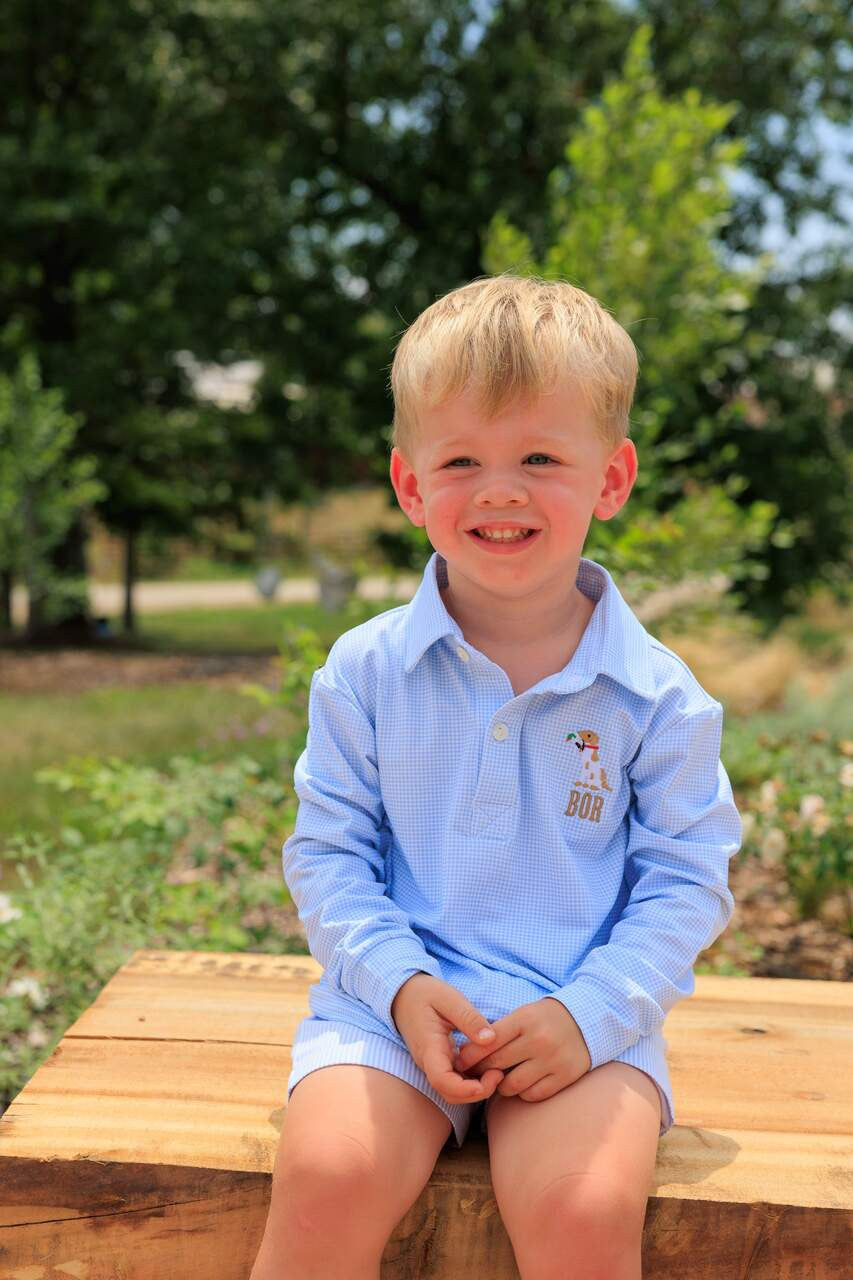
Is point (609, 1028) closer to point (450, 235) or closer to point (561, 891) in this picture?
point (561, 891)

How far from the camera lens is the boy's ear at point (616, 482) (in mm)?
1804

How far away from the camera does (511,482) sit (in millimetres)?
1668

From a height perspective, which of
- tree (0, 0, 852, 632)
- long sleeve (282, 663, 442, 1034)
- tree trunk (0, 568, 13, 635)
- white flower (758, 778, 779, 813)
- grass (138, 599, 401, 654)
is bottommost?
grass (138, 599, 401, 654)

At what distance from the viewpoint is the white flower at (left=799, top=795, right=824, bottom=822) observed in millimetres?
3281

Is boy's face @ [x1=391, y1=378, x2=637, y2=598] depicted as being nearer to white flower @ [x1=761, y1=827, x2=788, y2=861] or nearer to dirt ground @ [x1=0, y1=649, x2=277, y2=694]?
white flower @ [x1=761, y1=827, x2=788, y2=861]

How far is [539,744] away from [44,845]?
1.68m

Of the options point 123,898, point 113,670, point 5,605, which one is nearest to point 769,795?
point 123,898

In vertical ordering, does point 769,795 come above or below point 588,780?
below

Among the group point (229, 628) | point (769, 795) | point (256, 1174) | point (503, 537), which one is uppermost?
point (503, 537)

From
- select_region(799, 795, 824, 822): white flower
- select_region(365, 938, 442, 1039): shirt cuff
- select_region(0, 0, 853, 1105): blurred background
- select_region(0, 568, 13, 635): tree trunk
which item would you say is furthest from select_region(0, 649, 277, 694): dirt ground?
select_region(365, 938, 442, 1039): shirt cuff

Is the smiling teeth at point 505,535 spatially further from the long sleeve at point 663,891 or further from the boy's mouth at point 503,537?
the long sleeve at point 663,891

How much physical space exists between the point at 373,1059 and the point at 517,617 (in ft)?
2.23

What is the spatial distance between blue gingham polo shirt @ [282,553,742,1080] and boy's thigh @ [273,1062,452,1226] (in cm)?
10

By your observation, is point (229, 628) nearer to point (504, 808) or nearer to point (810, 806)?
point (810, 806)
